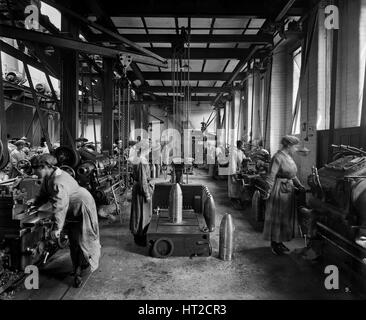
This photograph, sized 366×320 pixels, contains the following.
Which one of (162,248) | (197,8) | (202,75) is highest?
(197,8)

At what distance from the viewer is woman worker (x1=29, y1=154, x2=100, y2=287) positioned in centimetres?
325

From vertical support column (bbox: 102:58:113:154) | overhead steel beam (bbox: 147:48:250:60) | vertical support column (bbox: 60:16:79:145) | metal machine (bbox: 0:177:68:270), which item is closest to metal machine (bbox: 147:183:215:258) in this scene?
metal machine (bbox: 0:177:68:270)

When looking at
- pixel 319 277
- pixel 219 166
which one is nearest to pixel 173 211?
pixel 319 277

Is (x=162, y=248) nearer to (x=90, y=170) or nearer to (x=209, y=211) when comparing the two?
(x=209, y=211)

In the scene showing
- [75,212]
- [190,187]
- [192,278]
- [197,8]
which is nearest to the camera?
[75,212]

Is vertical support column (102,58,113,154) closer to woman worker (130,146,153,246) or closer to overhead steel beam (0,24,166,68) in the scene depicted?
woman worker (130,146,153,246)

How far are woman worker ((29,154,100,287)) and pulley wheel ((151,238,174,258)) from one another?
887 millimetres

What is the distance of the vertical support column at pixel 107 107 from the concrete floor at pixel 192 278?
11.5 feet

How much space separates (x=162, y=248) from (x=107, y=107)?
445 centimetres

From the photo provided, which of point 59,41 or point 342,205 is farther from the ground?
point 59,41

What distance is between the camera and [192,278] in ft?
11.9

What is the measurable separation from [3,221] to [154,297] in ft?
5.46

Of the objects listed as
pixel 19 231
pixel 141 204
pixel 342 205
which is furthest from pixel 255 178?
pixel 19 231

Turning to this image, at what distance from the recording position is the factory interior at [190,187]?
3270 mm
